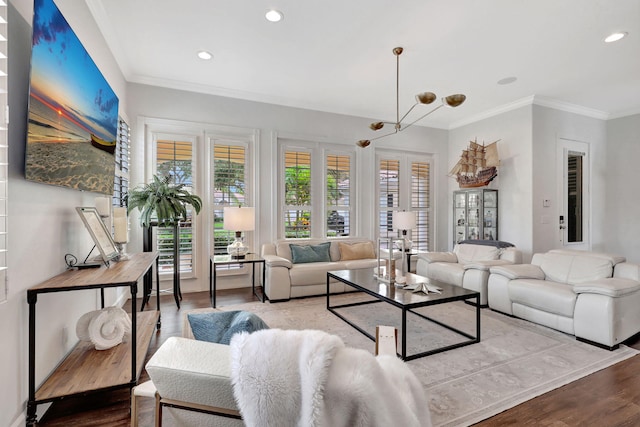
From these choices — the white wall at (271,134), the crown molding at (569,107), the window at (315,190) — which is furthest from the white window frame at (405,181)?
the crown molding at (569,107)

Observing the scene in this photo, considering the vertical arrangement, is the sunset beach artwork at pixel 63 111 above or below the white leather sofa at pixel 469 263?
above

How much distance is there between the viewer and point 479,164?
5.46m

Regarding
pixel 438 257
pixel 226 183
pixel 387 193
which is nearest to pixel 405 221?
pixel 438 257

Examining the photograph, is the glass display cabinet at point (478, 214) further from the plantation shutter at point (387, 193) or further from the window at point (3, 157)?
the window at point (3, 157)

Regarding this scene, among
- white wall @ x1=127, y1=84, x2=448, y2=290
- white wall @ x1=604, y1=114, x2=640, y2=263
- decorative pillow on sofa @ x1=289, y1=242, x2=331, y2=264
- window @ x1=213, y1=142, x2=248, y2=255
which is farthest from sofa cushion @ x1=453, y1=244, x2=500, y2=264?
window @ x1=213, y1=142, x2=248, y2=255

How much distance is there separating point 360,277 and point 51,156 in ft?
9.68

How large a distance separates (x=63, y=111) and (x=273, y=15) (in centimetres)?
195

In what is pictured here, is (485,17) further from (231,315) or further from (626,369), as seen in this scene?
(231,315)

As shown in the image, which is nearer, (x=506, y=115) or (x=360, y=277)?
(x=360, y=277)

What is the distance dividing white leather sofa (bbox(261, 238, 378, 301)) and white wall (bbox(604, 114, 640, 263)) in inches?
181

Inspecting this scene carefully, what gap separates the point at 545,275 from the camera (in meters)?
3.73

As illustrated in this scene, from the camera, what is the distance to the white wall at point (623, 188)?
5.54 m

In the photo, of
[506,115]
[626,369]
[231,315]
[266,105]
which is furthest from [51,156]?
[506,115]

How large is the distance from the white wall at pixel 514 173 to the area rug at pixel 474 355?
6.74 ft
